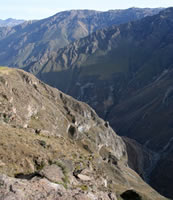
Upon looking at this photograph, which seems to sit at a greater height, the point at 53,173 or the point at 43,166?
the point at 53,173

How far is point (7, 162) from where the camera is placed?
24297 millimetres

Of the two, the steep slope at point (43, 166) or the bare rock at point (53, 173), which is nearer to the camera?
the steep slope at point (43, 166)

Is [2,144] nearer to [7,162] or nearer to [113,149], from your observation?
[7,162]

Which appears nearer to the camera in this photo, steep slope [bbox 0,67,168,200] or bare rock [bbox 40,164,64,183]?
steep slope [bbox 0,67,168,200]

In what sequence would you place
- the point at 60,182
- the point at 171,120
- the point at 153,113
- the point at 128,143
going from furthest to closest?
the point at 153,113
the point at 171,120
the point at 128,143
the point at 60,182

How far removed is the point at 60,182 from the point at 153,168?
382 feet

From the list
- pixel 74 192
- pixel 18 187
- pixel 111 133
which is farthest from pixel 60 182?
pixel 111 133

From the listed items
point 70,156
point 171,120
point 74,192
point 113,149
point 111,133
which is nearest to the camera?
point 74,192

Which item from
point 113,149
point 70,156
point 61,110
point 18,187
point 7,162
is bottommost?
point 113,149

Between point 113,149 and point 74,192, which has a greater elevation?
point 74,192

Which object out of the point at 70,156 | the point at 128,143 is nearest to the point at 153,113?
the point at 128,143

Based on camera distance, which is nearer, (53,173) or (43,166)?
(53,173)

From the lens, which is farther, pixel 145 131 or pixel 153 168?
pixel 145 131

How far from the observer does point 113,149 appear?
109312 millimetres
